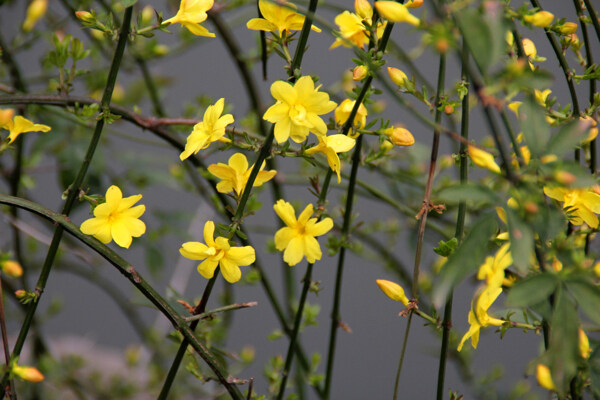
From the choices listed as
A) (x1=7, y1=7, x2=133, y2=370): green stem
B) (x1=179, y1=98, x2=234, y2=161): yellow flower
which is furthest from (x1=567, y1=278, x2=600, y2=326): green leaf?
(x1=7, y1=7, x2=133, y2=370): green stem

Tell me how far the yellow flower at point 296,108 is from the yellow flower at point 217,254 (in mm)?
110

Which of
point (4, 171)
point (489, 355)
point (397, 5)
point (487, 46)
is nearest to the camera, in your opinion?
point (487, 46)

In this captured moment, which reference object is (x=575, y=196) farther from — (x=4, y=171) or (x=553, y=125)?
(x=4, y=171)

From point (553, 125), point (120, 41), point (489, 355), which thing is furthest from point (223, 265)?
point (489, 355)

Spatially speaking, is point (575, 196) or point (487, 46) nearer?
point (487, 46)

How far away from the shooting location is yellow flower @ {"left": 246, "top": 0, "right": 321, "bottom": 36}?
22.8 inches

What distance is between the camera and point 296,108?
0.53m

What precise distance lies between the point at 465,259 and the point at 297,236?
0.24 metres

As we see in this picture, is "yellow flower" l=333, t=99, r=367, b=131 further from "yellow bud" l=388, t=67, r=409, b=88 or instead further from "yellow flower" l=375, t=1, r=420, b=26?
"yellow flower" l=375, t=1, r=420, b=26

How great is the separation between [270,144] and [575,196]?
0.97ft

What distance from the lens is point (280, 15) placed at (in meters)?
0.58

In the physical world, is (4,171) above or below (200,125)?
below

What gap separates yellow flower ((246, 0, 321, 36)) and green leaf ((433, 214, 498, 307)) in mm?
285

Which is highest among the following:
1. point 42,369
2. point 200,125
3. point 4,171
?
point 200,125
